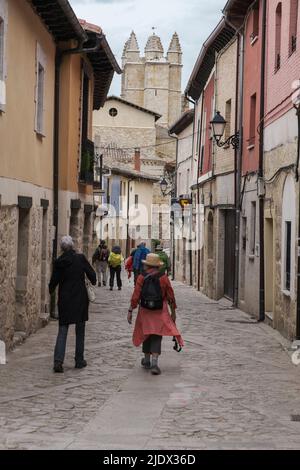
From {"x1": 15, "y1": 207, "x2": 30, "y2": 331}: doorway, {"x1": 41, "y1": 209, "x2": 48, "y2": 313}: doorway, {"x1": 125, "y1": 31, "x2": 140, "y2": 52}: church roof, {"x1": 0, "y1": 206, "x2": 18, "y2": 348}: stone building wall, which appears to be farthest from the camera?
{"x1": 125, "y1": 31, "x2": 140, "y2": 52}: church roof

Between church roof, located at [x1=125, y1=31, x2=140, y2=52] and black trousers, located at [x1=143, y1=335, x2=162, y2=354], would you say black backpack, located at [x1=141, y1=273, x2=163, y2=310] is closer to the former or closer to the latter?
black trousers, located at [x1=143, y1=335, x2=162, y2=354]

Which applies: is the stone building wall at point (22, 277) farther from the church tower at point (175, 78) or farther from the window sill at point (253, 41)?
the church tower at point (175, 78)

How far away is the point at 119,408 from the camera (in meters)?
8.55

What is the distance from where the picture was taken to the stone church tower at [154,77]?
134 m

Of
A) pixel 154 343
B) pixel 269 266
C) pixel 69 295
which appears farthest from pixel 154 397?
pixel 269 266

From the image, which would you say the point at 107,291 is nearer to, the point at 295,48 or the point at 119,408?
the point at 295,48

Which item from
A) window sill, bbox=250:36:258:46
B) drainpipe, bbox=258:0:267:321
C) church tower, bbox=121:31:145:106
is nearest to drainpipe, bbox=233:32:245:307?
window sill, bbox=250:36:258:46

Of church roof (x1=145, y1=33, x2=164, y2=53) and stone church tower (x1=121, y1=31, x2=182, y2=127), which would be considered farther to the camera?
church roof (x1=145, y1=33, x2=164, y2=53)

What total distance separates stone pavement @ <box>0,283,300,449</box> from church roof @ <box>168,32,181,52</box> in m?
128

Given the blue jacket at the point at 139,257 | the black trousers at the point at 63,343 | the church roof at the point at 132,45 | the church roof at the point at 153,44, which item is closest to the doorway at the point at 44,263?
the black trousers at the point at 63,343

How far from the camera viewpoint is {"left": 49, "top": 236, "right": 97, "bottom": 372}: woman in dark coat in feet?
35.0

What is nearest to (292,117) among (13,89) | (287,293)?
(287,293)

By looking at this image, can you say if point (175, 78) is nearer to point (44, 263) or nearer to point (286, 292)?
point (44, 263)

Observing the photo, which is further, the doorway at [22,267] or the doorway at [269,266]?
the doorway at [269,266]
